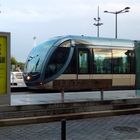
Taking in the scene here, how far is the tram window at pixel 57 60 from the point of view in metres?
25.4

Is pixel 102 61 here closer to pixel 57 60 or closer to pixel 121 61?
pixel 121 61

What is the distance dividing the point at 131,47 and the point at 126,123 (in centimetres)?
1550

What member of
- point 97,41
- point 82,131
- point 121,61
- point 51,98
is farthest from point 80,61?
point 82,131

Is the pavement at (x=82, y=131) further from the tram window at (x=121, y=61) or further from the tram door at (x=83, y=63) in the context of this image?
the tram window at (x=121, y=61)

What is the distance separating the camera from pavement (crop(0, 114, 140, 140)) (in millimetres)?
10755

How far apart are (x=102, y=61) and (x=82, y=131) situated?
52.1 feet

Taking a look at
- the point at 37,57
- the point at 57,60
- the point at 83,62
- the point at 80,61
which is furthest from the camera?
the point at 37,57

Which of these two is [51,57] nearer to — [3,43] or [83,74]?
[83,74]

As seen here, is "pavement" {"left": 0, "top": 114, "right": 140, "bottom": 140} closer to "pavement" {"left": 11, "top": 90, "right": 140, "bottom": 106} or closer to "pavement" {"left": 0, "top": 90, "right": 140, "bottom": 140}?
"pavement" {"left": 0, "top": 90, "right": 140, "bottom": 140}

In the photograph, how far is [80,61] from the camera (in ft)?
85.6

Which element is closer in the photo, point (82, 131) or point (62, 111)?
point (82, 131)

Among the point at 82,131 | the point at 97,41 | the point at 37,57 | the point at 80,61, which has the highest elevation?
the point at 97,41

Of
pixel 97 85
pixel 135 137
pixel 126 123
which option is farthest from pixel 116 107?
pixel 97 85

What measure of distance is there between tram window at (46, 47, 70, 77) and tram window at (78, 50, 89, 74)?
890 millimetres
